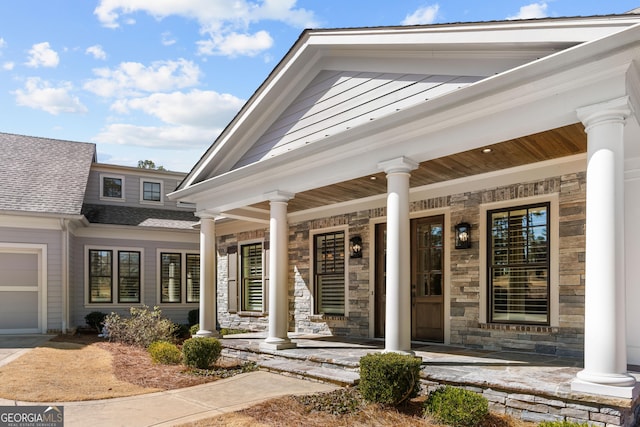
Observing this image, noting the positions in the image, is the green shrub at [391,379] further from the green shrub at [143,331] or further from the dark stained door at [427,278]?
the green shrub at [143,331]

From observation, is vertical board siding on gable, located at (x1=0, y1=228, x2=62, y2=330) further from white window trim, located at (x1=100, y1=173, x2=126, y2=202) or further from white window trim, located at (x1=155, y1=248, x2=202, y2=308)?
white window trim, located at (x1=100, y1=173, x2=126, y2=202)

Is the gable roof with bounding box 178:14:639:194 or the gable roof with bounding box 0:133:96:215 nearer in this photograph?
the gable roof with bounding box 178:14:639:194

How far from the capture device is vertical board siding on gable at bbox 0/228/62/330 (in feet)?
41.4

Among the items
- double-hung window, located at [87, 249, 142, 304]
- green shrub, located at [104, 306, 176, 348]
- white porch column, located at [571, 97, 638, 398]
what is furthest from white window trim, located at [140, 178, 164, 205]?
white porch column, located at [571, 97, 638, 398]

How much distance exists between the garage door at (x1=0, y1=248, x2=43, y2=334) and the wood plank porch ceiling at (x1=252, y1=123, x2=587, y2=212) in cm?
889

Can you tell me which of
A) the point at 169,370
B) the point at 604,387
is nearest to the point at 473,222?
the point at 604,387

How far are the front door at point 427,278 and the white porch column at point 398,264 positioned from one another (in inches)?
95.7

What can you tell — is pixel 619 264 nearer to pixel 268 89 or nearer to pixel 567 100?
pixel 567 100

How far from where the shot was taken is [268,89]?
795cm

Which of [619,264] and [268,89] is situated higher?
[268,89]

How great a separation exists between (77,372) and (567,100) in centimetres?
813

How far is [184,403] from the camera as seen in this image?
5594mm

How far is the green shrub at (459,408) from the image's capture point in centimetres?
436

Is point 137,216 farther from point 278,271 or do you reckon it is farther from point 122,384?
point 122,384
